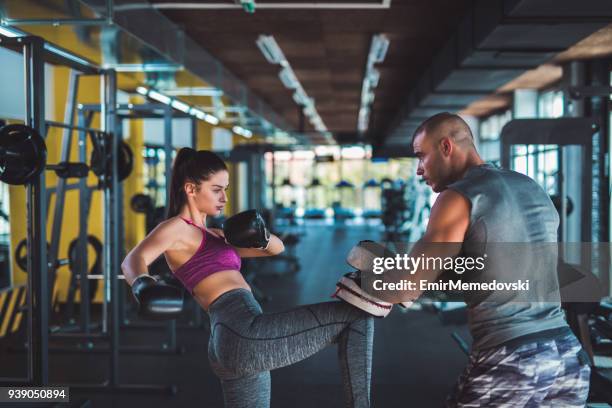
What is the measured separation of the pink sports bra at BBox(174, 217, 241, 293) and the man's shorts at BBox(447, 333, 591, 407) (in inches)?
31.9

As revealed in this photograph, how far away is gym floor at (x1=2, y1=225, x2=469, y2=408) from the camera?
3373 millimetres

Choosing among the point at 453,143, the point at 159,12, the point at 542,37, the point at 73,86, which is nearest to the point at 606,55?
the point at 542,37

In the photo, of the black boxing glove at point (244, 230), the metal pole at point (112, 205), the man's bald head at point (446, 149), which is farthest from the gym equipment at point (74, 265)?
the man's bald head at point (446, 149)

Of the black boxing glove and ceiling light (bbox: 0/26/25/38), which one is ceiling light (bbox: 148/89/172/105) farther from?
the black boxing glove

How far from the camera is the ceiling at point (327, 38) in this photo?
5078mm

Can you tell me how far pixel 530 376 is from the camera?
1455 millimetres

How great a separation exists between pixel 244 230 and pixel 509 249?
2.69ft

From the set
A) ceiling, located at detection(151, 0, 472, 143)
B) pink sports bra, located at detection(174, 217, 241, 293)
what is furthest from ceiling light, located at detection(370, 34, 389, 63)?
pink sports bra, located at detection(174, 217, 241, 293)

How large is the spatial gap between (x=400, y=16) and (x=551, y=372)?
168 inches

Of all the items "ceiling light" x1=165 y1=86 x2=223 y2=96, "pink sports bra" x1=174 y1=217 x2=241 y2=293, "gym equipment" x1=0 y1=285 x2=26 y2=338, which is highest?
"ceiling light" x1=165 y1=86 x2=223 y2=96

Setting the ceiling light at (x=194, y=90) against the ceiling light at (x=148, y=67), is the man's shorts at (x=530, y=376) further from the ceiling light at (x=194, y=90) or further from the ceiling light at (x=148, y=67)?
the ceiling light at (x=194, y=90)

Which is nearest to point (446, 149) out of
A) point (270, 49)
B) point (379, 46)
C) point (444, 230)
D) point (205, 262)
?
point (444, 230)

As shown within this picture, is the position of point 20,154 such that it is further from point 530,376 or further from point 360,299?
point 530,376

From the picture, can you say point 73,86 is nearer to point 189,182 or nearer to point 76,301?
point 76,301
